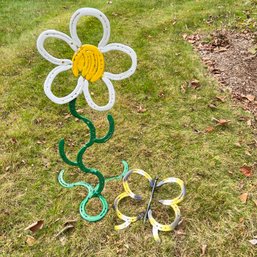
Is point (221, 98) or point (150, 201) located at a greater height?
point (150, 201)

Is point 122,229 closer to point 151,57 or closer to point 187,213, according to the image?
point 187,213

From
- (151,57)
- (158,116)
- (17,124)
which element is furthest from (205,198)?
(151,57)

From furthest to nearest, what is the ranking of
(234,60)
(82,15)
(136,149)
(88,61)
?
(234,60)
(136,149)
(88,61)
(82,15)

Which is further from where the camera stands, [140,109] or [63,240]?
[140,109]

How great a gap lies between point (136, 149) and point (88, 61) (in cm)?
134

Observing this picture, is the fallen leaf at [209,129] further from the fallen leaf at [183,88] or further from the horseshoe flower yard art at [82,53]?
the horseshoe flower yard art at [82,53]

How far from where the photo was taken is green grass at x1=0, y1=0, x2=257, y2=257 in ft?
8.18

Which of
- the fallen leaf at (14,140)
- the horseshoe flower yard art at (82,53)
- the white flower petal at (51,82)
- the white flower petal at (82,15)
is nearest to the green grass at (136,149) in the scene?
the fallen leaf at (14,140)

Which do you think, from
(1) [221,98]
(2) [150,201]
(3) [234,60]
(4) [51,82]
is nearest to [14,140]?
(4) [51,82]

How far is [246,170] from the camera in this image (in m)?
2.97

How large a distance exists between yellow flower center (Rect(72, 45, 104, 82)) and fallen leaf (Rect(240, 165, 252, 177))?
165cm

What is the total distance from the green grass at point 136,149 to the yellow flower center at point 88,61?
1.14 meters

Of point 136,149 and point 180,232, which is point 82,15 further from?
point 180,232

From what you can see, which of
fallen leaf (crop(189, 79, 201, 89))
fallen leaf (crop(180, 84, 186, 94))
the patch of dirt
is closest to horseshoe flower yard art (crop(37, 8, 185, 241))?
fallen leaf (crop(180, 84, 186, 94))
